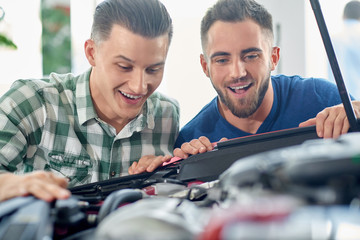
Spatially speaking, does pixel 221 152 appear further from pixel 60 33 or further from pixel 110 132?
pixel 60 33

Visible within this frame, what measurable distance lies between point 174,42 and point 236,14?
7.49 ft

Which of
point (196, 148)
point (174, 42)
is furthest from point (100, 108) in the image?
point (174, 42)

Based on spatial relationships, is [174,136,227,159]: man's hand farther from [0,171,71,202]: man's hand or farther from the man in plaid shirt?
[0,171,71,202]: man's hand

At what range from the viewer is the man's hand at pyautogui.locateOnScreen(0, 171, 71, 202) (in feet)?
1.47

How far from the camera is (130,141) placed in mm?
1292

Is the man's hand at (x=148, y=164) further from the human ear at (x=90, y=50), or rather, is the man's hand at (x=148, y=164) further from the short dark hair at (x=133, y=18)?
the human ear at (x=90, y=50)

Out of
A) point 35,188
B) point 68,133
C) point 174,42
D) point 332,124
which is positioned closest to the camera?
point 35,188

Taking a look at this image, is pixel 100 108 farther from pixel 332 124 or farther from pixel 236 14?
pixel 332 124

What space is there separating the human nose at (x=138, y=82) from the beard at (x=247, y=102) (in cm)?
31

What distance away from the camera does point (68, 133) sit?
122 cm

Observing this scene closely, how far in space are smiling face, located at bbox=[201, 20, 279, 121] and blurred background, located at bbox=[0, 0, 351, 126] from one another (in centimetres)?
176

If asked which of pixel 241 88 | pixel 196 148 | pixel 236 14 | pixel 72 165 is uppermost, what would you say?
pixel 236 14

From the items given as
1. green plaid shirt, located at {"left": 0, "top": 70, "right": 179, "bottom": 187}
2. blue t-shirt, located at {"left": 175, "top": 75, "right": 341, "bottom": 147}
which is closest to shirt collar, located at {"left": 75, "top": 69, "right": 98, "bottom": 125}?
green plaid shirt, located at {"left": 0, "top": 70, "right": 179, "bottom": 187}

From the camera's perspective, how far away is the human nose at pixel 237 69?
1.24 metres
